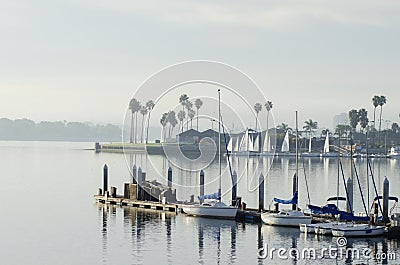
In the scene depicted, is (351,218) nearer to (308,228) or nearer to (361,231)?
(361,231)

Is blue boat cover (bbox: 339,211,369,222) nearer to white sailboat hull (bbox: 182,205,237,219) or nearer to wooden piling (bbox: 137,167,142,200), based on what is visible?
white sailboat hull (bbox: 182,205,237,219)

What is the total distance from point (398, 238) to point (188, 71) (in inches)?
765

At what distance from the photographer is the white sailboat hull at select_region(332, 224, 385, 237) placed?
4925 cm

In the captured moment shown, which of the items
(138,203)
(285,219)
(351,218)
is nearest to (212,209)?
(285,219)

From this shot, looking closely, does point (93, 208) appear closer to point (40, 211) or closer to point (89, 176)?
point (40, 211)

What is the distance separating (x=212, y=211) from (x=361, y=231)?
521 inches

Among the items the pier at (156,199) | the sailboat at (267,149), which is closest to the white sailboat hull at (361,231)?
the pier at (156,199)

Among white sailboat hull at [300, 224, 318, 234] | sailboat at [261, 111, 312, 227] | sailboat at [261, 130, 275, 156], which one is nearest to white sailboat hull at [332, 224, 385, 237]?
white sailboat hull at [300, 224, 318, 234]

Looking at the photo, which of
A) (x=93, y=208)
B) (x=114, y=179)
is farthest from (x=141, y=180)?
(x=114, y=179)

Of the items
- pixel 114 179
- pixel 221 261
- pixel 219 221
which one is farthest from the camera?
pixel 114 179

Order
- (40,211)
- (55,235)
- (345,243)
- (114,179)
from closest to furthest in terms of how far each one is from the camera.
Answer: (345,243), (55,235), (40,211), (114,179)

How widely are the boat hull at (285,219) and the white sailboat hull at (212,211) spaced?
365 cm

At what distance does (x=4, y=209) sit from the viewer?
67938 millimetres

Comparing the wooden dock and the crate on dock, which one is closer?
the wooden dock
